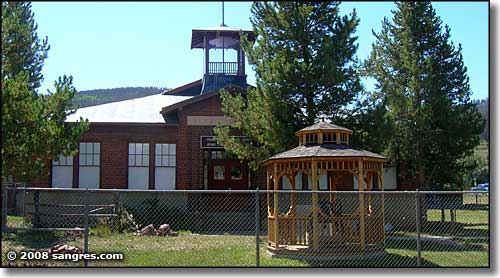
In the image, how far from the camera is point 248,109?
749 inches

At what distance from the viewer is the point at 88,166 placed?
862 inches

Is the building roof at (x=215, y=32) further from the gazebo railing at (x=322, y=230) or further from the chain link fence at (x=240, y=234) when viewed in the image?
the gazebo railing at (x=322, y=230)

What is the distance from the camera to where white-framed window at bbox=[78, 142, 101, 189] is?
21.9 metres

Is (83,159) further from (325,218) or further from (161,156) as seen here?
(325,218)

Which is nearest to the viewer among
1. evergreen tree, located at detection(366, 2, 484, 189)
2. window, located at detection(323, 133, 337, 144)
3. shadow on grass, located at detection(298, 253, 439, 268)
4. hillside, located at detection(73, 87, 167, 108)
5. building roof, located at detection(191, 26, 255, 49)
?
shadow on grass, located at detection(298, 253, 439, 268)

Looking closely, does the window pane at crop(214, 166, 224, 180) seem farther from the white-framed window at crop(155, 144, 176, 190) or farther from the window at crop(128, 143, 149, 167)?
the window at crop(128, 143, 149, 167)

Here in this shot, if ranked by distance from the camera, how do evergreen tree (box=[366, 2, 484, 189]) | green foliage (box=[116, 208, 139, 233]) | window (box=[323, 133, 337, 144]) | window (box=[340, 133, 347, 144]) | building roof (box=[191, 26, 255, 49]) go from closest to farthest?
window (box=[323, 133, 337, 144])
window (box=[340, 133, 347, 144])
green foliage (box=[116, 208, 139, 233])
evergreen tree (box=[366, 2, 484, 189])
building roof (box=[191, 26, 255, 49])

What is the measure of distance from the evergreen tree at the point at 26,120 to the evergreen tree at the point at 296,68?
6040mm

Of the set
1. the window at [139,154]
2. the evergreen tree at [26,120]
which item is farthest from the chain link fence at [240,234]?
the window at [139,154]

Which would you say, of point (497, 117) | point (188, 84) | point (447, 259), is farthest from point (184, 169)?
point (497, 117)

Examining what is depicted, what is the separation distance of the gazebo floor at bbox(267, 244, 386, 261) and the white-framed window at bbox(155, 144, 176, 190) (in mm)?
9199

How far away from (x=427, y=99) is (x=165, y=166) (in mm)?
10747

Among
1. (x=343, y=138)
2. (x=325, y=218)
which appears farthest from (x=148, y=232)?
(x=343, y=138)

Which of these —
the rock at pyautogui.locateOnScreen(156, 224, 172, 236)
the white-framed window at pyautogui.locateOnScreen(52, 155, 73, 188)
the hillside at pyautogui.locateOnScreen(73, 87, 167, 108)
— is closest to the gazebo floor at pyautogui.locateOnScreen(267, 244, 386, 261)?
the rock at pyautogui.locateOnScreen(156, 224, 172, 236)
